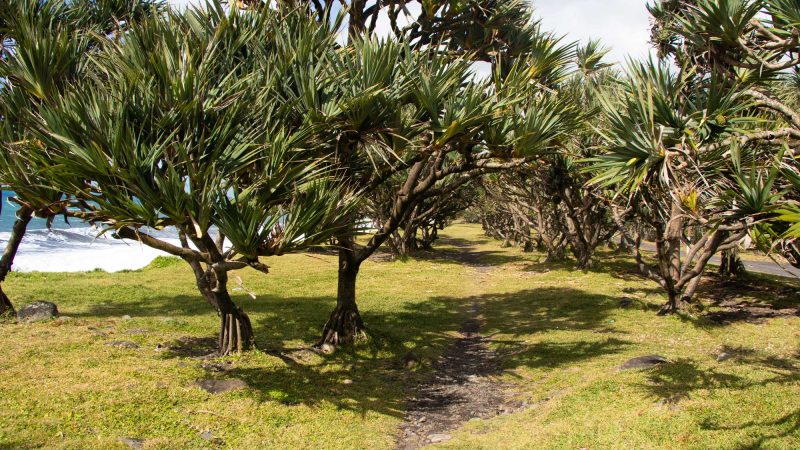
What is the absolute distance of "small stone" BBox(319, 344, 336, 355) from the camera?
9.87 m

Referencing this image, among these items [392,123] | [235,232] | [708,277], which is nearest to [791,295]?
[708,277]

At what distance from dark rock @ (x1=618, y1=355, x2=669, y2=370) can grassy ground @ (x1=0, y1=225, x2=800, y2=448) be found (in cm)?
27

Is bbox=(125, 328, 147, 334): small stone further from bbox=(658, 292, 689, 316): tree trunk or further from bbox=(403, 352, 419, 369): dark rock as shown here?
bbox=(658, 292, 689, 316): tree trunk

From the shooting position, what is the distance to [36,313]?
10.5 meters

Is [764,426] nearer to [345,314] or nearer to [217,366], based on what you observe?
[345,314]

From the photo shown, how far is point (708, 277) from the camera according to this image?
61.5 ft

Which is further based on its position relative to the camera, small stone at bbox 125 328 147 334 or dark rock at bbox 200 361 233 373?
small stone at bbox 125 328 147 334

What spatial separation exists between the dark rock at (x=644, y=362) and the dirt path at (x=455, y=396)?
5.88ft

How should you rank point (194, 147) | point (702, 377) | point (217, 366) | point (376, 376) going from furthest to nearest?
1. point (376, 376)
2. point (217, 366)
3. point (702, 377)
4. point (194, 147)

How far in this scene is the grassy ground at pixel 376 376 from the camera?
6.03 meters

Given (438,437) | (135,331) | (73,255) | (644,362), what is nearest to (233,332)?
(135,331)

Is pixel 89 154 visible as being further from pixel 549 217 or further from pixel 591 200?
pixel 549 217

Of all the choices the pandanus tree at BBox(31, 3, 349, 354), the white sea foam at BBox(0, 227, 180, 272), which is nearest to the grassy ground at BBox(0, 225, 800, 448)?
the pandanus tree at BBox(31, 3, 349, 354)

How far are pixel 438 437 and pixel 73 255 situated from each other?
41.0m
